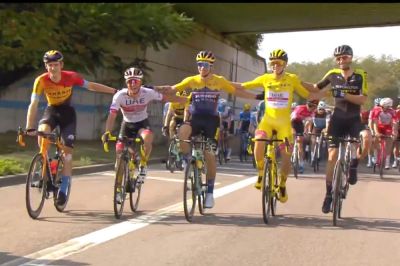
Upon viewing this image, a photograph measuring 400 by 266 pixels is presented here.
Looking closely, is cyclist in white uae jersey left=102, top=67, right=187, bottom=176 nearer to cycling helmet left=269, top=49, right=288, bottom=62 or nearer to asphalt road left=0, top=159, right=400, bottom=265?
asphalt road left=0, top=159, right=400, bottom=265

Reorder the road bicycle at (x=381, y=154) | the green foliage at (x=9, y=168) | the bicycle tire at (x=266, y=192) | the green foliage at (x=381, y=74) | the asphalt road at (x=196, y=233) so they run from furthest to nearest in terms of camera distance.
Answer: the green foliage at (x=381, y=74) → the road bicycle at (x=381, y=154) → the green foliage at (x=9, y=168) → the bicycle tire at (x=266, y=192) → the asphalt road at (x=196, y=233)

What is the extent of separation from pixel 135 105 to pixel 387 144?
960cm

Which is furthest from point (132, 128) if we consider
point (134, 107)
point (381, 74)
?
point (381, 74)

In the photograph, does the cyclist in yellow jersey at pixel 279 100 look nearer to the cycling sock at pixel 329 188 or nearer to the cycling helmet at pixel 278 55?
the cycling helmet at pixel 278 55

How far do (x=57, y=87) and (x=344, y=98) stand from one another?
373cm

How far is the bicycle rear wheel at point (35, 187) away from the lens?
7809 mm

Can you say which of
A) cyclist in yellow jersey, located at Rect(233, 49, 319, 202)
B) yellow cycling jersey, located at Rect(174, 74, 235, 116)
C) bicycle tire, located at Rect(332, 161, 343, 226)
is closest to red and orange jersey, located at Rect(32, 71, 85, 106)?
yellow cycling jersey, located at Rect(174, 74, 235, 116)

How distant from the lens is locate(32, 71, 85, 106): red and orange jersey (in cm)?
819

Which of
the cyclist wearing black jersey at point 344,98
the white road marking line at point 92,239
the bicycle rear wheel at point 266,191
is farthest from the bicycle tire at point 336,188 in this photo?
the white road marking line at point 92,239

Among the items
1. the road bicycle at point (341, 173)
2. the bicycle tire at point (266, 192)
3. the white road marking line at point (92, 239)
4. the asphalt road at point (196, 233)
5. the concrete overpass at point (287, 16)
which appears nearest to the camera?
the white road marking line at point (92, 239)

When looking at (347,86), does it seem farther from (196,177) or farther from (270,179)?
(196,177)

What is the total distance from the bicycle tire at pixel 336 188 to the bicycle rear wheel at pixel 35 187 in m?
3.66

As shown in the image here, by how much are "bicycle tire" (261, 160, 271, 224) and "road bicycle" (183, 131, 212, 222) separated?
0.88 metres

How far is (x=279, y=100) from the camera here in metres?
8.48
